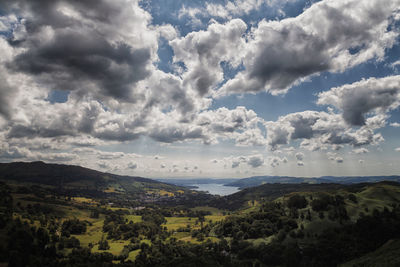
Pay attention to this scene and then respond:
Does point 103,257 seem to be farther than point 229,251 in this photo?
No

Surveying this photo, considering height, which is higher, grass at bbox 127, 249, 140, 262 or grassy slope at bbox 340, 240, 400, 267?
grassy slope at bbox 340, 240, 400, 267

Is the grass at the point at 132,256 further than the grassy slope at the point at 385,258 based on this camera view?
Yes

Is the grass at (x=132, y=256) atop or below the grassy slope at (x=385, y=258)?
below

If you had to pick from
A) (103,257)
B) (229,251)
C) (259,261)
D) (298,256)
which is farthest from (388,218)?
(103,257)

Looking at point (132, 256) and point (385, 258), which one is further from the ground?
point (385, 258)

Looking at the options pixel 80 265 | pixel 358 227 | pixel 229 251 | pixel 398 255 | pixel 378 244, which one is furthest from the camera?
pixel 229 251

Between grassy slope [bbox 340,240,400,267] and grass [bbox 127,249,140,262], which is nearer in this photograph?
grassy slope [bbox 340,240,400,267]

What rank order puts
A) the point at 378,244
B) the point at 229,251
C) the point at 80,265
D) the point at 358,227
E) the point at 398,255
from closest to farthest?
the point at 398,255 → the point at 80,265 → the point at 378,244 → the point at 358,227 → the point at 229,251

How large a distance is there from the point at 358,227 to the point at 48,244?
277534 millimetres

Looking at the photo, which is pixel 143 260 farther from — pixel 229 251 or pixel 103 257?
pixel 229 251

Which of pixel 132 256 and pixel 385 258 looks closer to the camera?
pixel 385 258

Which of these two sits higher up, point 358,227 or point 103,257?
point 358,227

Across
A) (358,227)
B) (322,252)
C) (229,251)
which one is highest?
(358,227)

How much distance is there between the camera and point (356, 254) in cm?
16200
